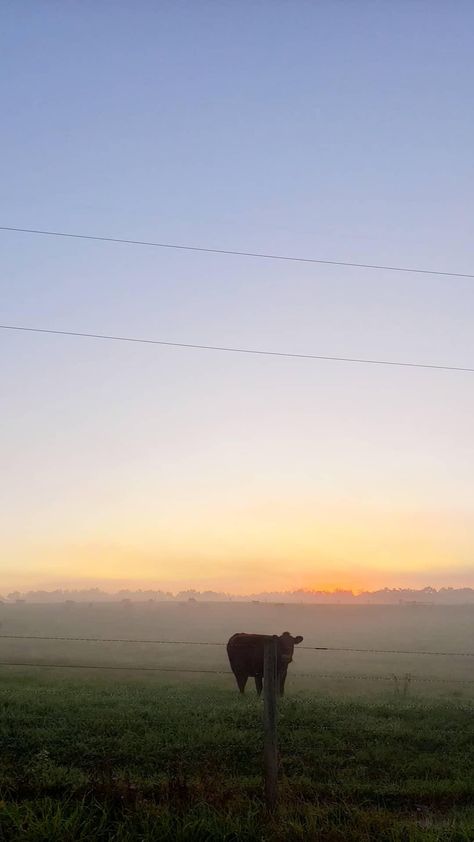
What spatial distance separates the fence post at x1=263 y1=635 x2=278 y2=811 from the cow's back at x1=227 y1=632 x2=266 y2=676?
11.5 metres

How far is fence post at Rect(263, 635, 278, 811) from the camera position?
7.52m

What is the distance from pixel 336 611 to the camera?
132 m

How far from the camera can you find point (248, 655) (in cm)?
1961

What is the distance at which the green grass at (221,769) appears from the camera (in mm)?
6824

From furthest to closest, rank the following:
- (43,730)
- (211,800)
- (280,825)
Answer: (43,730)
(211,800)
(280,825)

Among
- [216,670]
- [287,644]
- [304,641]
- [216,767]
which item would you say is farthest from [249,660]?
[304,641]

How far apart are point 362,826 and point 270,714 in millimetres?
1512

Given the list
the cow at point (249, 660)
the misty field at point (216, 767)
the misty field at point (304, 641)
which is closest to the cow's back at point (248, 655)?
the cow at point (249, 660)

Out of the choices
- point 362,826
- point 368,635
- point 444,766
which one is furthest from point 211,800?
point 368,635

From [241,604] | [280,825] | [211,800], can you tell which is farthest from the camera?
[241,604]

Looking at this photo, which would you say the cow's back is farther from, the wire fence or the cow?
the wire fence

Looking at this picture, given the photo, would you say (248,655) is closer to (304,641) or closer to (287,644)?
(287,644)

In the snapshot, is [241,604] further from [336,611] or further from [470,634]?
[470,634]

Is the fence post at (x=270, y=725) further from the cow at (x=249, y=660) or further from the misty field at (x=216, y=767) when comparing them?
the cow at (x=249, y=660)
